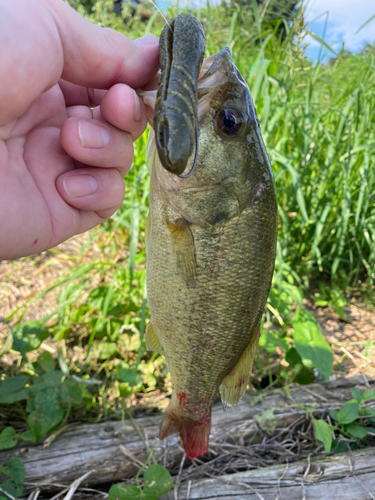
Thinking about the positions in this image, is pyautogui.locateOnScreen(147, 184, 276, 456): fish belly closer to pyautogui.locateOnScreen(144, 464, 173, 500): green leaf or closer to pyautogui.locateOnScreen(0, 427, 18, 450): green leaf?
pyautogui.locateOnScreen(144, 464, 173, 500): green leaf

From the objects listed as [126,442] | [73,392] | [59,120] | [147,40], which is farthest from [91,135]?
[126,442]

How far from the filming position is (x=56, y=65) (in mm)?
→ 1252

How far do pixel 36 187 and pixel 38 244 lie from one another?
0.22 meters

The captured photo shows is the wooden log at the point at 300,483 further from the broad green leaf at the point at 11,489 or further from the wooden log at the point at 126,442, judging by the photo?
the broad green leaf at the point at 11,489

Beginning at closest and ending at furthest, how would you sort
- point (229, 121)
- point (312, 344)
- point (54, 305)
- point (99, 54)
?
1. point (229, 121)
2. point (99, 54)
3. point (312, 344)
4. point (54, 305)

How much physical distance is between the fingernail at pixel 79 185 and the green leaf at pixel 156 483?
4.10ft

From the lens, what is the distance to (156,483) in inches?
63.2

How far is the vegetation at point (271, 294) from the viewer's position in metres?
2.09

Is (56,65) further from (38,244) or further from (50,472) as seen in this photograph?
(50,472)

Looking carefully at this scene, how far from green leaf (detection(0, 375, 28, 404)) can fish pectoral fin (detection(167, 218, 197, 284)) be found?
125cm

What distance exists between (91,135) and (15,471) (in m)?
1.51

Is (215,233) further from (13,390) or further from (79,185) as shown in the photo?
(13,390)

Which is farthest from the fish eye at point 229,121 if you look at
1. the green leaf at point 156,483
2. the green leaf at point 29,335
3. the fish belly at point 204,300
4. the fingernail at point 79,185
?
the green leaf at point 29,335

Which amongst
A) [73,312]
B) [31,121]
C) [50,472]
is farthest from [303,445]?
[31,121]
